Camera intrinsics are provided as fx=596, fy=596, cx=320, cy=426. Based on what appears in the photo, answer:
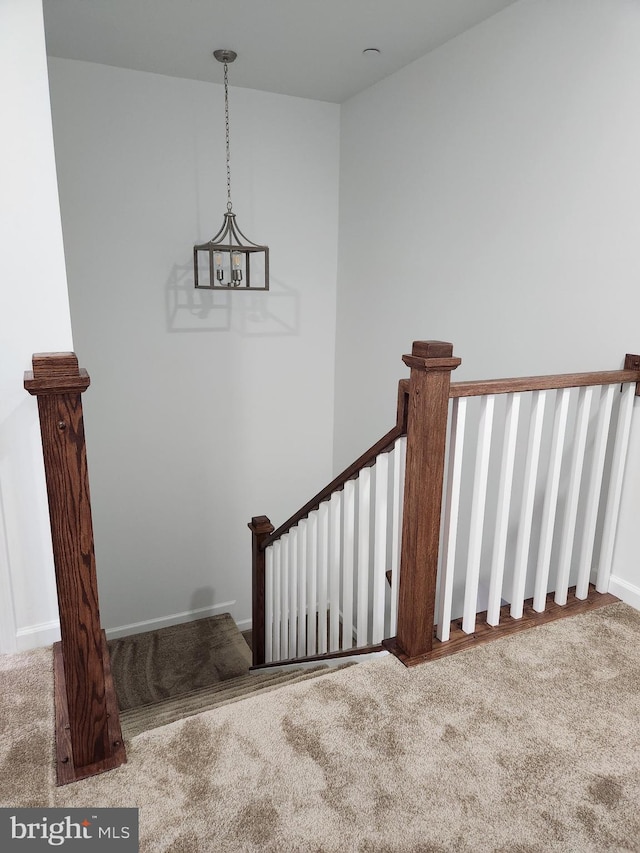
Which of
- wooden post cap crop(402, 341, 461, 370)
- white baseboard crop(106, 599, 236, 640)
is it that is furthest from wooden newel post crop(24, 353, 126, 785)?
white baseboard crop(106, 599, 236, 640)

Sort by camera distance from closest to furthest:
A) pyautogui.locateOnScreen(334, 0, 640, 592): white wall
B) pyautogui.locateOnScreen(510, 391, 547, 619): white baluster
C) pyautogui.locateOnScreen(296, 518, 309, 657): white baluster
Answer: pyautogui.locateOnScreen(510, 391, 547, 619): white baluster, pyautogui.locateOnScreen(334, 0, 640, 592): white wall, pyautogui.locateOnScreen(296, 518, 309, 657): white baluster

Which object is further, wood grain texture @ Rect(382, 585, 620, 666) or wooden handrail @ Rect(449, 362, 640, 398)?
wood grain texture @ Rect(382, 585, 620, 666)

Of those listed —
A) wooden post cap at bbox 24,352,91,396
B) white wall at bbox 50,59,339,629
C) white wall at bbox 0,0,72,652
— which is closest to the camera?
wooden post cap at bbox 24,352,91,396

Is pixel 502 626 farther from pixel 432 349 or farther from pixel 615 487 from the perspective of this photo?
pixel 432 349

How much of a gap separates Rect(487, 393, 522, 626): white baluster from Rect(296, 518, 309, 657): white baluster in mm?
878

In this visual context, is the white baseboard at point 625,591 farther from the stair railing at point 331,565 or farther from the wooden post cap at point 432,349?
the wooden post cap at point 432,349

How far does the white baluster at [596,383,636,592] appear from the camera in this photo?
225cm

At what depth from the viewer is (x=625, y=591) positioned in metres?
2.35

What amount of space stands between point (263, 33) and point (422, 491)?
2589 mm

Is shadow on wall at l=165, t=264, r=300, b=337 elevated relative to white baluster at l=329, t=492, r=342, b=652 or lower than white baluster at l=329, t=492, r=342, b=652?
elevated

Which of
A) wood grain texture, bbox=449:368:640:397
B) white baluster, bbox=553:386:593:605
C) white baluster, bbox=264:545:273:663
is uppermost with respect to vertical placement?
wood grain texture, bbox=449:368:640:397

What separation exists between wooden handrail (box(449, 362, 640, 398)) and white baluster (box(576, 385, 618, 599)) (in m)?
0.06

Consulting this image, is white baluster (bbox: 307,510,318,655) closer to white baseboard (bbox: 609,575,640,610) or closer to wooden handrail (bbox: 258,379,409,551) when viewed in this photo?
wooden handrail (bbox: 258,379,409,551)

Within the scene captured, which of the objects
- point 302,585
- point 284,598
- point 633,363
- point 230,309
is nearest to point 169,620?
point 284,598
